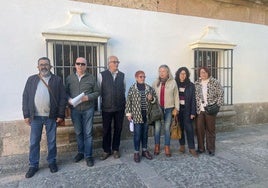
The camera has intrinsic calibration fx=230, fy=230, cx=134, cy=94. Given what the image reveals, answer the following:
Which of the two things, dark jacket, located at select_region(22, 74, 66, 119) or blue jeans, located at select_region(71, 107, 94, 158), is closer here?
dark jacket, located at select_region(22, 74, 66, 119)

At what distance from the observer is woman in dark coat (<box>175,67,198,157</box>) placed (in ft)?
13.7

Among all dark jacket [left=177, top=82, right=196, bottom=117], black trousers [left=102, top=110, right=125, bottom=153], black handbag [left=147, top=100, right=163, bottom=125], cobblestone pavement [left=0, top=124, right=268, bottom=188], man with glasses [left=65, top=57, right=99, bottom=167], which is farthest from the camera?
dark jacket [left=177, top=82, right=196, bottom=117]

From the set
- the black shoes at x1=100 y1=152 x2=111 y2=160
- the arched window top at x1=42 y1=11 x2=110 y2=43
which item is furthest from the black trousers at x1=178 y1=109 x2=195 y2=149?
the arched window top at x1=42 y1=11 x2=110 y2=43

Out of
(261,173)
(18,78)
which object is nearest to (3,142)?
(18,78)

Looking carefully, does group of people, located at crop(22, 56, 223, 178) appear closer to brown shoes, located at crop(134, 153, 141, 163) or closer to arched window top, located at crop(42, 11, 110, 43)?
brown shoes, located at crop(134, 153, 141, 163)

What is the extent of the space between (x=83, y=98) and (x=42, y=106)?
2.06 feet

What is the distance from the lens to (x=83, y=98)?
12.2 feet

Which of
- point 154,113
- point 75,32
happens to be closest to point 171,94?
point 154,113

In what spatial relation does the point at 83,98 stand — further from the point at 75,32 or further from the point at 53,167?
the point at 75,32

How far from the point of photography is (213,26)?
19.6ft

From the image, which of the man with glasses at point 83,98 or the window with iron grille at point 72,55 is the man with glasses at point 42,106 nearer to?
the man with glasses at point 83,98

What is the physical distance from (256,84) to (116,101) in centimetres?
478

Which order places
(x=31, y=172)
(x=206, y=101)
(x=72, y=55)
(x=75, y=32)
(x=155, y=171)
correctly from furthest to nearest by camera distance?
(x=72, y=55) < (x=75, y=32) < (x=206, y=101) < (x=155, y=171) < (x=31, y=172)

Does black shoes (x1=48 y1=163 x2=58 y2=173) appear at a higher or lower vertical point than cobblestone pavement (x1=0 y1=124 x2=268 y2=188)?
higher
